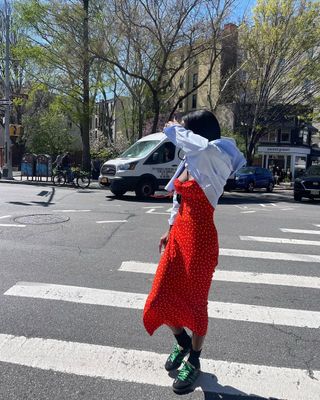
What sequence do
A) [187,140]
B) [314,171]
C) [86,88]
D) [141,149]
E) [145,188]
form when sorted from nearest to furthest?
[187,140] → [145,188] → [141,149] → [314,171] → [86,88]

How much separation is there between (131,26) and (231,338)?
65.3 ft

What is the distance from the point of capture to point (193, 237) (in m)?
3.02

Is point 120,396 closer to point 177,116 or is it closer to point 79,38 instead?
point 177,116

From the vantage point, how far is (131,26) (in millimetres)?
21219

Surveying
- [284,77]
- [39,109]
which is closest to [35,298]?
[284,77]

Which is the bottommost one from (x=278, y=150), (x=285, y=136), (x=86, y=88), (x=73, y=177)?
(x=73, y=177)

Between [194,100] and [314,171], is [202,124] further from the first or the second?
[194,100]

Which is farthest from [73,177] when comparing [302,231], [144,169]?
[302,231]

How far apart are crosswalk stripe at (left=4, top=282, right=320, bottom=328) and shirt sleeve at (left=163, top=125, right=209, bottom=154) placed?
214 cm

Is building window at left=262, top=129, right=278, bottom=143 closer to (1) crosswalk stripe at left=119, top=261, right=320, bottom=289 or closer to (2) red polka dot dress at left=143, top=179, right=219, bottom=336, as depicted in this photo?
(1) crosswalk stripe at left=119, top=261, right=320, bottom=289

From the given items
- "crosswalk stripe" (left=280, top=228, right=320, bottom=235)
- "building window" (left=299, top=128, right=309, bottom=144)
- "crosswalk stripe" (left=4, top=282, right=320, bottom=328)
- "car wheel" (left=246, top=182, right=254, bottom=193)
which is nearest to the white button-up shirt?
"crosswalk stripe" (left=4, top=282, right=320, bottom=328)

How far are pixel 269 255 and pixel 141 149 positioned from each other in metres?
10.2

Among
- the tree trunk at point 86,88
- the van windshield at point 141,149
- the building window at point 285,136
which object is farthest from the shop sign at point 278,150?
Result: the van windshield at point 141,149

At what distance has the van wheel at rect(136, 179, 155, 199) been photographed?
15.8m
